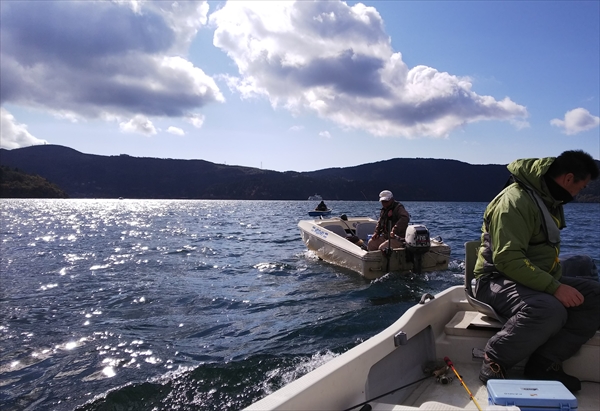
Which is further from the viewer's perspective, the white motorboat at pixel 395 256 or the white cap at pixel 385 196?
the white cap at pixel 385 196

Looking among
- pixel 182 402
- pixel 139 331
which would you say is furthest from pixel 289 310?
pixel 182 402

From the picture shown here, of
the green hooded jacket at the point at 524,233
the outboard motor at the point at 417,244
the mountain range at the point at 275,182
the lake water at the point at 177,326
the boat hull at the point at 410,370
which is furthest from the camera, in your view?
the mountain range at the point at 275,182

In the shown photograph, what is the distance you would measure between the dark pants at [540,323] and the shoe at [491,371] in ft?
0.11

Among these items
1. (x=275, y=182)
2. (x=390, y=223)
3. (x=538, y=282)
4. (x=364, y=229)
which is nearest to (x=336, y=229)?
(x=364, y=229)

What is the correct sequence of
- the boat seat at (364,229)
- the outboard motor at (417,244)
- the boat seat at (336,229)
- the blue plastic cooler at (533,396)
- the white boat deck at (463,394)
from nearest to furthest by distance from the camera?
the blue plastic cooler at (533,396), the white boat deck at (463,394), the outboard motor at (417,244), the boat seat at (336,229), the boat seat at (364,229)

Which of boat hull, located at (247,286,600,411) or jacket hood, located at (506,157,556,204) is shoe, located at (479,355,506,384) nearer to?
boat hull, located at (247,286,600,411)

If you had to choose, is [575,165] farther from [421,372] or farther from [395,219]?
[395,219]

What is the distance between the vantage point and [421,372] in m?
3.41

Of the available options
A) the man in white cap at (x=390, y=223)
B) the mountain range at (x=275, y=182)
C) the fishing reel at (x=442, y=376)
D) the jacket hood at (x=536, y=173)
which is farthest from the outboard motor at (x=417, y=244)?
the mountain range at (x=275, y=182)

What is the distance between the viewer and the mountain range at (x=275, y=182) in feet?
516

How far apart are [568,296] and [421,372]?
1.24m

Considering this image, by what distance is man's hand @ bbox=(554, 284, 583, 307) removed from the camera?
9.37 ft

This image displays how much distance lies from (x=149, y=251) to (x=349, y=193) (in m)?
140

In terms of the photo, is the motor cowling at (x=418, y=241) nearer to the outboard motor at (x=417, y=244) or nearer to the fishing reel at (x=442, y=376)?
the outboard motor at (x=417, y=244)
